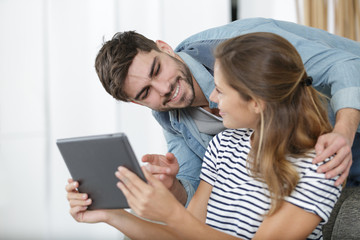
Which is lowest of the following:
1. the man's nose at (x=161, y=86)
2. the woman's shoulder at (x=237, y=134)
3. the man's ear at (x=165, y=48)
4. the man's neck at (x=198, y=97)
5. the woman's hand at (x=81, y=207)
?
the woman's hand at (x=81, y=207)

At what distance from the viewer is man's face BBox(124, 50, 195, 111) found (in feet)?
5.27

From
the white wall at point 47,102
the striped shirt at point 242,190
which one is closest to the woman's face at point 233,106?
the striped shirt at point 242,190

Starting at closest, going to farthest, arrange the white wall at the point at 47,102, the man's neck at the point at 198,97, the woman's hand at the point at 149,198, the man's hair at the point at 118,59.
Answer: the woman's hand at the point at 149,198 < the man's hair at the point at 118,59 < the man's neck at the point at 198,97 < the white wall at the point at 47,102

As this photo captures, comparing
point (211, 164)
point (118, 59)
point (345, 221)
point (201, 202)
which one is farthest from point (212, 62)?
point (345, 221)

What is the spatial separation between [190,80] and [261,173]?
0.61 metres

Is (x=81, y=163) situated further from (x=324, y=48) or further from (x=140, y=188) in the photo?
(x=324, y=48)

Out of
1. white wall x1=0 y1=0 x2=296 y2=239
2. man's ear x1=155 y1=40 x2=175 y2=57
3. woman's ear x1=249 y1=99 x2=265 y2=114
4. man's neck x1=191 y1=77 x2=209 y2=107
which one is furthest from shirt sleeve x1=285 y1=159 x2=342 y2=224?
white wall x1=0 y1=0 x2=296 y2=239

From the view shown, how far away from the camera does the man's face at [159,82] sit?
161 cm

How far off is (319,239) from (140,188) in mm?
540

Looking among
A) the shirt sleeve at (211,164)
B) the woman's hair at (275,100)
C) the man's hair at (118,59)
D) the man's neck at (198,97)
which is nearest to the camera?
the woman's hair at (275,100)

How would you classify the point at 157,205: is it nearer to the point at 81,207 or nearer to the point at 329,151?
the point at 81,207

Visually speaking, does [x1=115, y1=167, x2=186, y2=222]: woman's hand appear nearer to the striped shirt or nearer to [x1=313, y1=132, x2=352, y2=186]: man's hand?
the striped shirt

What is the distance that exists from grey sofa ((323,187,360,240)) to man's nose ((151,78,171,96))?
675 millimetres

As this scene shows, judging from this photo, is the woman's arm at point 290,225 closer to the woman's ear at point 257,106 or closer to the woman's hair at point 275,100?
the woman's hair at point 275,100
